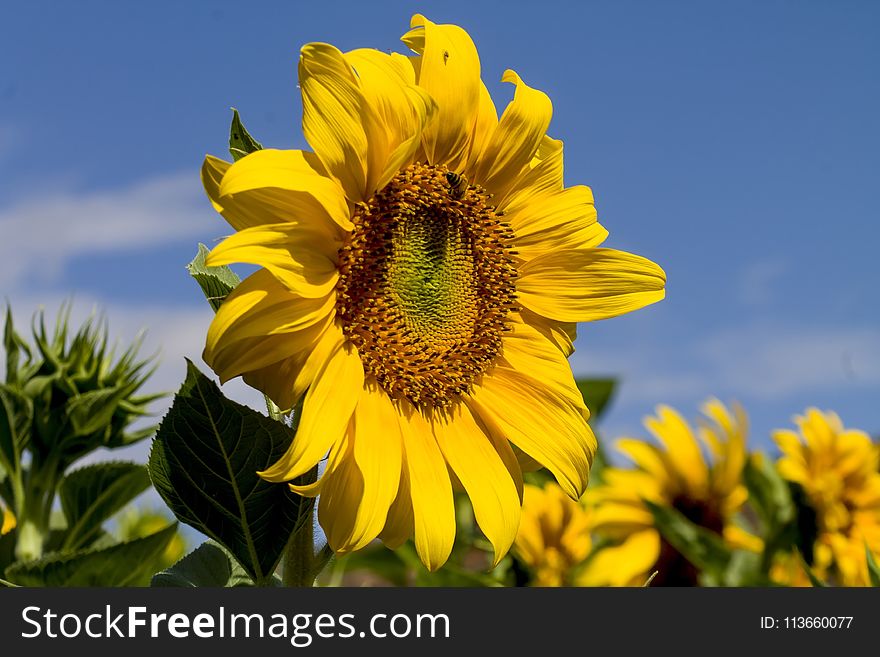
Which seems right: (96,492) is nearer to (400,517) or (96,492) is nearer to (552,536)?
(400,517)

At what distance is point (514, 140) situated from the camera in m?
1.41

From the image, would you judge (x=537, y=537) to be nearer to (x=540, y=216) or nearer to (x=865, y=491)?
(x=865, y=491)

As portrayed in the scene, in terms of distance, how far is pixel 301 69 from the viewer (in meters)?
1.23

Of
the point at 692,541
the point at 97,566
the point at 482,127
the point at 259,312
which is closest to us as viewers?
the point at 259,312

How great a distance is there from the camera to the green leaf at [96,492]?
2.21 meters

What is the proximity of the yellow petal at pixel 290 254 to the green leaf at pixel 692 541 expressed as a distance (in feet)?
6.79

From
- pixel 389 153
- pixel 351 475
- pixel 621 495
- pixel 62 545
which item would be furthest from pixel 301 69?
pixel 621 495

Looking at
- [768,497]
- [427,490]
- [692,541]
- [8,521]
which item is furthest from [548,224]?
[768,497]

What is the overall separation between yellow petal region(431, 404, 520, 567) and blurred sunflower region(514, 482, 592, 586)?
150cm

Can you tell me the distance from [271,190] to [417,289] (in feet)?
1.01

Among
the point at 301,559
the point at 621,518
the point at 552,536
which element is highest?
the point at 621,518

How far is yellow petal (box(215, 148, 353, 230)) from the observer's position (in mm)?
1151

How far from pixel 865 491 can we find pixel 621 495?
968 mm

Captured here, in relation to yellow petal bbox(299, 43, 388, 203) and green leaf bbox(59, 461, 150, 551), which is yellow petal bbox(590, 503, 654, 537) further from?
yellow petal bbox(299, 43, 388, 203)
